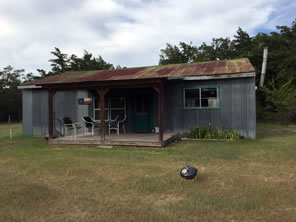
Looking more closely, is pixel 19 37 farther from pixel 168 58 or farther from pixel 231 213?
pixel 168 58

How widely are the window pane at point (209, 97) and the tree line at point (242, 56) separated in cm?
830

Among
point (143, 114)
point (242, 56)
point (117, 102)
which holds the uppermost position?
point (242, 56)

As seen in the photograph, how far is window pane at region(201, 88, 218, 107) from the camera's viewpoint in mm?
9391

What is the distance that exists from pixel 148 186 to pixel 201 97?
6.22 m

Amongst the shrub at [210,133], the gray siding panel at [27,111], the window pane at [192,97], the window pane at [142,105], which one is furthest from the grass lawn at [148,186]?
the gray siding panel at [27,111]

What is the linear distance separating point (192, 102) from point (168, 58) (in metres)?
24.5

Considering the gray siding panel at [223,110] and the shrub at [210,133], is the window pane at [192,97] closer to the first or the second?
the gray siding panel at [223,110]

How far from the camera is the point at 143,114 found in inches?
423

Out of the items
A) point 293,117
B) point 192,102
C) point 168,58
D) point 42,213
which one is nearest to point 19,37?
point 192,102

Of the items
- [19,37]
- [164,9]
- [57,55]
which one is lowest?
[19,37]

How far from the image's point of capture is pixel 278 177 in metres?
4.40

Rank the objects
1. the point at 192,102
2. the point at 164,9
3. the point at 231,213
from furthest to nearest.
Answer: the point at 164,9, the point at 192,102, the point at 231,213

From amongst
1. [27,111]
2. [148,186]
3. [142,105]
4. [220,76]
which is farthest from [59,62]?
[148,186]

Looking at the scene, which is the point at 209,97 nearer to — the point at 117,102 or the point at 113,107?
the point at 117,102
